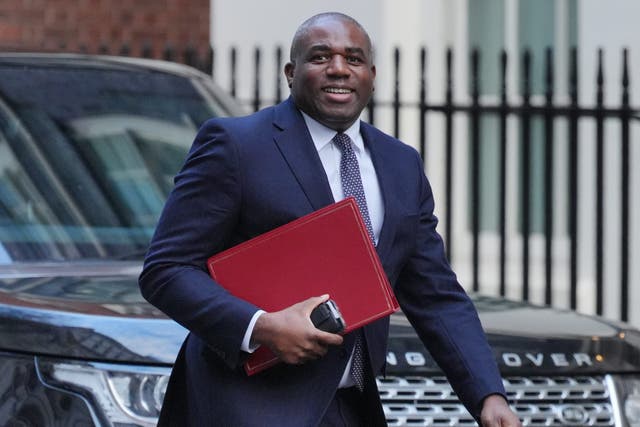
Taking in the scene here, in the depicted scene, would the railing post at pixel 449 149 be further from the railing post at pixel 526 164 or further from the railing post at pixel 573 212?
the railing post at pixel 573 212

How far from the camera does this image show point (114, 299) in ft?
13.5

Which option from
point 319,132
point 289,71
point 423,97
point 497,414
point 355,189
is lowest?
point 497,414

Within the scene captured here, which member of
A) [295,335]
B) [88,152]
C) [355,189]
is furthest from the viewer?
[88,152]

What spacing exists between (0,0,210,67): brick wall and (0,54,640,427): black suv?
6.41 meters

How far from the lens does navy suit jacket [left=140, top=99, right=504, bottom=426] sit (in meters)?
3.12

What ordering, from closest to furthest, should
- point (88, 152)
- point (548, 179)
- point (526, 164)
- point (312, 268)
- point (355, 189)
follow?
point (312, 268) < point (355, 189) < point (88, 152) < point (526, 164) < point (548, 179)

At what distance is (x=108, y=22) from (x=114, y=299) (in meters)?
8.28

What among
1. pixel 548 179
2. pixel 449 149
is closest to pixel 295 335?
pixel 449 149

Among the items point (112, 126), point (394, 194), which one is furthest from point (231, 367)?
point (112, 126)

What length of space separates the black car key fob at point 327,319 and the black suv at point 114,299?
86 centimetres

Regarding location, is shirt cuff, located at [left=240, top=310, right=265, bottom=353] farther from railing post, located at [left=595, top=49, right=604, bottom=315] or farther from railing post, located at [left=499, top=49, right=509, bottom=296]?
railing post, located at [left=595, top=49, right=604, bottom=315]

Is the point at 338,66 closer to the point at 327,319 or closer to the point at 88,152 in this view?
the point at 327,319

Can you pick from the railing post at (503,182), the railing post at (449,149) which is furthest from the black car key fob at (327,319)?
the railing post at (503,182)

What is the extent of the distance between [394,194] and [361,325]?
339 mm
